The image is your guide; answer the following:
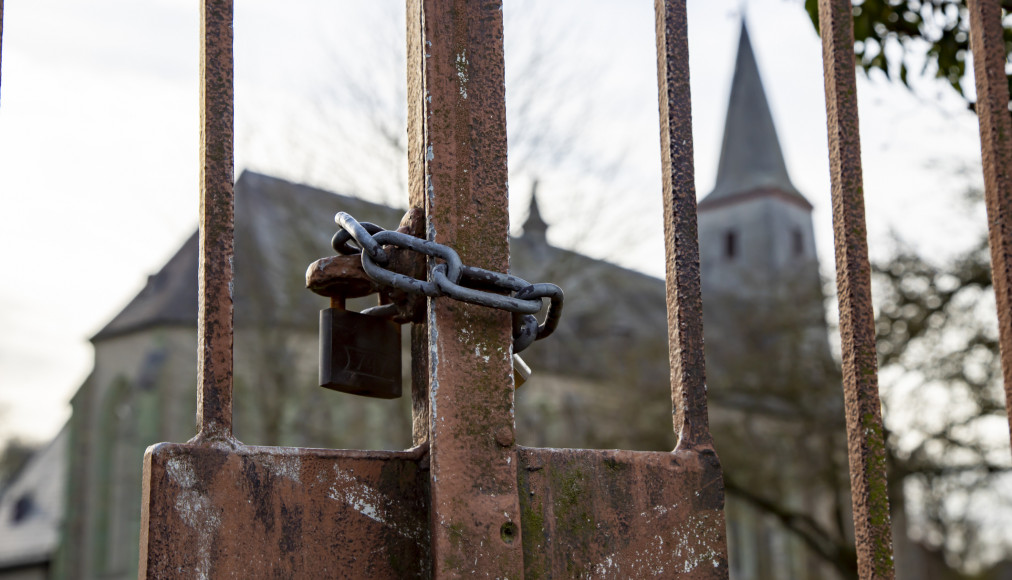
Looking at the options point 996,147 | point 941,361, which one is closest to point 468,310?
point 996,147

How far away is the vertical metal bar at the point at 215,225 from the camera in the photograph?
1042 millimetres

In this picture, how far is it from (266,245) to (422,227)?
22276mm

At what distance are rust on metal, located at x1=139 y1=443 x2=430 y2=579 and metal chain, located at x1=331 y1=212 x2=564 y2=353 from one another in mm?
199

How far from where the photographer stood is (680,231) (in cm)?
133

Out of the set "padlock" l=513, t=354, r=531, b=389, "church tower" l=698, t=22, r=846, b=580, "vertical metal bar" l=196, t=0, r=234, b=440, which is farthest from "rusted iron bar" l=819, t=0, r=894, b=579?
"church tower" l=698, t=22, r=846, b=580

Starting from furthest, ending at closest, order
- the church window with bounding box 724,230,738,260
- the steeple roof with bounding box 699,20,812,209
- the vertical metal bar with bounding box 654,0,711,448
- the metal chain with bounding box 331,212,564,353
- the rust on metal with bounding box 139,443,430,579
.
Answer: the church window with bounding box 724,230,738,260
the steeple roof with bounding box 699,20,812,209
the vertical metal bar with bounding box 654,0,711,448
the metal chain with bounding box 331,212,564,353
the rust on metal with bounding box 139,443,430,579

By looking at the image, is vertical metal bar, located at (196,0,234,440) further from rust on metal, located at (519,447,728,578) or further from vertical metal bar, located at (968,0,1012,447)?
vertical metal bar, located at (968,0,1012,447)

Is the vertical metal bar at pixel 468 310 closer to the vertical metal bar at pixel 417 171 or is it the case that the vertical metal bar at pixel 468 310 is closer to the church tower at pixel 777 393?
the vertical metal bar at pixel 417 171

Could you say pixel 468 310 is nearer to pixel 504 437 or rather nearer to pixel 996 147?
pixel 504 437

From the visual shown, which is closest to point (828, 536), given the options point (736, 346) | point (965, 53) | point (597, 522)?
point (736, 346)

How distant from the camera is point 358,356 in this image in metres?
1.20

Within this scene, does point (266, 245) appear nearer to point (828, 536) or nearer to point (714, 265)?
point (828, 536)

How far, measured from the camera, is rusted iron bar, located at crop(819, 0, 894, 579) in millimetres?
1335

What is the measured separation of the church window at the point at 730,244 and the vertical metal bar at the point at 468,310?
41.8 m
